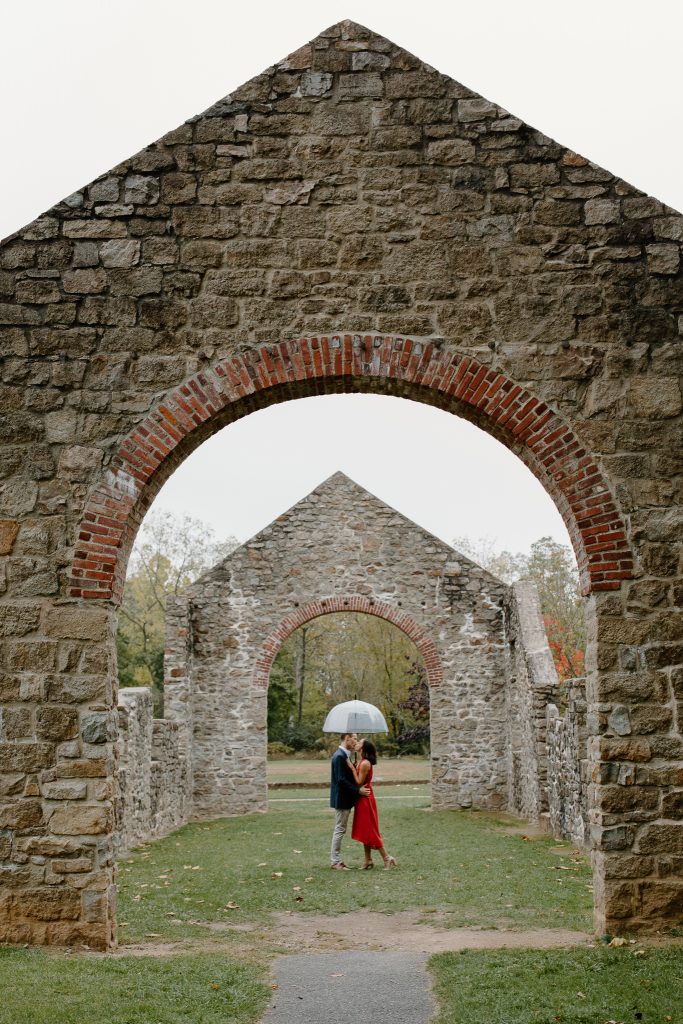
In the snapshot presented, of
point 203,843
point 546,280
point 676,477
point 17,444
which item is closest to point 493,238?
point 546,280

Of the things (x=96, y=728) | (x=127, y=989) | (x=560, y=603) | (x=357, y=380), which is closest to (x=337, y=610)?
(x=357, y=380)

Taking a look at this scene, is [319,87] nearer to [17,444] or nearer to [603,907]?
[17,444]

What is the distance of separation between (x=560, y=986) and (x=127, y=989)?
239 cm

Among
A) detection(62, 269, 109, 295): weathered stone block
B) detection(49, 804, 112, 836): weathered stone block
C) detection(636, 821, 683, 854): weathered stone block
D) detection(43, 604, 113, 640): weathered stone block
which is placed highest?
detection(62, 269, 109, 295): weathered stone block

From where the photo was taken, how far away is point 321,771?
2756 centimetres

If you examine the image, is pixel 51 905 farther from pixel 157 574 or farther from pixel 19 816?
pixel 157 574

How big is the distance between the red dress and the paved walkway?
386 cm

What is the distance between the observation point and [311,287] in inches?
280

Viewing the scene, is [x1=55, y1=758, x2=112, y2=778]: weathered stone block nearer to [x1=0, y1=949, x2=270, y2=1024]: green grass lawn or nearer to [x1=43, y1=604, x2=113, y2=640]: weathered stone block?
[x1=43, y1=604, x2=113, y2=640]: weathered stone block

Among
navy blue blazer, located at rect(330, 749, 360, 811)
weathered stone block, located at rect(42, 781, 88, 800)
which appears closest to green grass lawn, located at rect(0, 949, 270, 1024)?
weathered stone block, located at rect(42, 781, 88, 800)

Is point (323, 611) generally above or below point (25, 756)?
above

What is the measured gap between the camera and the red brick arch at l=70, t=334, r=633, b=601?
6.81 meters

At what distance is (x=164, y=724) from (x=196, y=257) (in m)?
9.77

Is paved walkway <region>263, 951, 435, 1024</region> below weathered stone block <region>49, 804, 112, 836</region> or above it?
below
